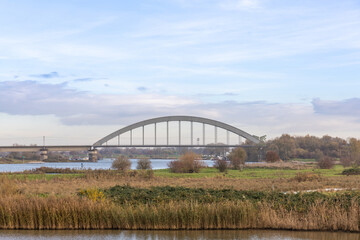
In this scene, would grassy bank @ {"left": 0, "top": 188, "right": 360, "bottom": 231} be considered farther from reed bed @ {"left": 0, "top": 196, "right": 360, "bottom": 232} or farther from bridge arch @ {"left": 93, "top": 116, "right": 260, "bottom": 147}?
bridge arch @ {"left": 93, "top": 116, "right": 260, "bottom": 147}

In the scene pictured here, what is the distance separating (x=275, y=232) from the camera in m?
16.9

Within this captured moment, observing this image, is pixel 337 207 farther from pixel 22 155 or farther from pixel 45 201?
pixel 22 155

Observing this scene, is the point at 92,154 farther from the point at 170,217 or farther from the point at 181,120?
the point at 170,217

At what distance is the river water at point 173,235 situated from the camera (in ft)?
52.6

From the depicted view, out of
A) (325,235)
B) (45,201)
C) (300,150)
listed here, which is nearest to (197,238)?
(325,235)

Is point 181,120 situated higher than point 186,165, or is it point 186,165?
point 181,120

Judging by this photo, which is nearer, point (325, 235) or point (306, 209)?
point (325, 235)

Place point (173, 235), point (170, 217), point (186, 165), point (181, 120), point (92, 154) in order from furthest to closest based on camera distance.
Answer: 1. point (181, 120)
2. point (92, 154)
3. point (186, 165)
4. point (170, 217)
5. point (173, 235)

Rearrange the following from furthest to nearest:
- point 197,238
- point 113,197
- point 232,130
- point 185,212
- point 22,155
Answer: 1. point 22,155
2. point 232,130
3. point 113,197
4. point 185,212
5. point 197,238

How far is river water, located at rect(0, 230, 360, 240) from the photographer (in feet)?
52.6

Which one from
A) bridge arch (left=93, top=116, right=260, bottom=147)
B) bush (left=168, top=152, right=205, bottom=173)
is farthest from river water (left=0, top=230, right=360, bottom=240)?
bridge arch (left=93, top=116, right=260, bottom=147)

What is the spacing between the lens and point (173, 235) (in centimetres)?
1641

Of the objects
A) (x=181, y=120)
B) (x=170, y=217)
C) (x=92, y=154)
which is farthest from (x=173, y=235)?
(x=181, y=120)

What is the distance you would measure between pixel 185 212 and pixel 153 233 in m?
1.40
